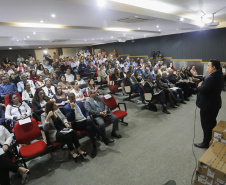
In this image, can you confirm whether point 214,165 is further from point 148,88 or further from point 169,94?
point 169,94

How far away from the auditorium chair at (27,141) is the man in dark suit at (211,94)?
266cm

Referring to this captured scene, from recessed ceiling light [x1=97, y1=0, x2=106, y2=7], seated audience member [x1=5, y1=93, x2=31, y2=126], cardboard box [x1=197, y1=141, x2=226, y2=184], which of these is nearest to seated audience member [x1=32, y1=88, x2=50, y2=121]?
seated audience member [x1=5, y1=93, x2=31, y2=126]

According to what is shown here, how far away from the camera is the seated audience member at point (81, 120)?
108 inches

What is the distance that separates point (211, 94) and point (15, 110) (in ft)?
12.1

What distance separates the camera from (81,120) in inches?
112

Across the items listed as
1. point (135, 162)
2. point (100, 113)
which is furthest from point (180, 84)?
point (135, 162)

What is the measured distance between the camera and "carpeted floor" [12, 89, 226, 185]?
2166 millimetres

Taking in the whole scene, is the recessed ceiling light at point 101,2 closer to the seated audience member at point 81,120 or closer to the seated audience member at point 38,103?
the seated audience member at point 81,120

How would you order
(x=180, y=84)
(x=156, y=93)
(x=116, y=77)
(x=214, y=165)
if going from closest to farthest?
1. (x=214, y=165)
2. (x=156, y=93)
3. (x=180, y=84)
4. (x=116, y=77)

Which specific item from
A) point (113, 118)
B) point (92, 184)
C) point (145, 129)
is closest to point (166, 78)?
point (145, 129)

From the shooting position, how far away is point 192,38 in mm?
8523

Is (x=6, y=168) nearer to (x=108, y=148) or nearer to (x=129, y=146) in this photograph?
(x=108, y=148)

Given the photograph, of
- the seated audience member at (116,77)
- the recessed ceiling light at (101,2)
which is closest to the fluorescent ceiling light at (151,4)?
the recessed ceiling light at (101,2)

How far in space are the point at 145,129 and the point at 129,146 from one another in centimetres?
76
